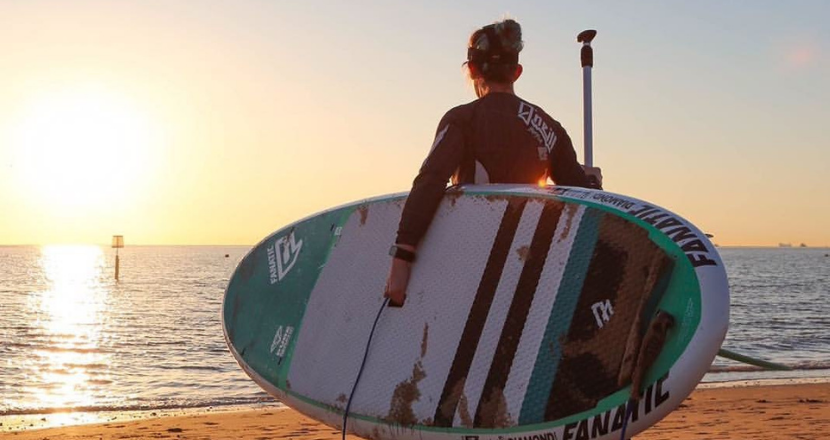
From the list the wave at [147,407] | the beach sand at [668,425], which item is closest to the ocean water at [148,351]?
the wave at [147,407]

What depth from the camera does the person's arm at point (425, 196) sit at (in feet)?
11.5

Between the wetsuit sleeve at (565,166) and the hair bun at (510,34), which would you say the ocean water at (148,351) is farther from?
the hair bun at (510,34)

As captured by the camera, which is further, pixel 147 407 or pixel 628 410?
pixel 147 407

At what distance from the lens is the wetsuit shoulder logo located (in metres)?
3.59

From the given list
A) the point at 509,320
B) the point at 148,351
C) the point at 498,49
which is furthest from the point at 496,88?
the point at 148,351

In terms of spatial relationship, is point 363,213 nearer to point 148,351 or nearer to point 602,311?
point 602,311

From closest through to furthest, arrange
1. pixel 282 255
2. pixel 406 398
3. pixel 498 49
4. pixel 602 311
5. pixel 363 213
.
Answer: pixel 602 311 → pixel 406 398 → pixel 498 49 → pixel 363 213 → pixel 282 255

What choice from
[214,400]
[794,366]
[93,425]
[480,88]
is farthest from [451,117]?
[794,366]

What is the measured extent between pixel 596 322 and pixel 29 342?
2014 cm

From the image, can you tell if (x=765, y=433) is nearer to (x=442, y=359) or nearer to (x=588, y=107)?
(x=588, y=107)

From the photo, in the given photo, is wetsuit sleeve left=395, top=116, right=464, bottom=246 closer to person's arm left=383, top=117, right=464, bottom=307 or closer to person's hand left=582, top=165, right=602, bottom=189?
person's arm left=383, top=117, right=464, bottom=307

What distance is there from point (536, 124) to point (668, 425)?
5154 mm

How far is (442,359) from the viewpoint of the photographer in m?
3.44

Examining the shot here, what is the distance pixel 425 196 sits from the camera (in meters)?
3.54
